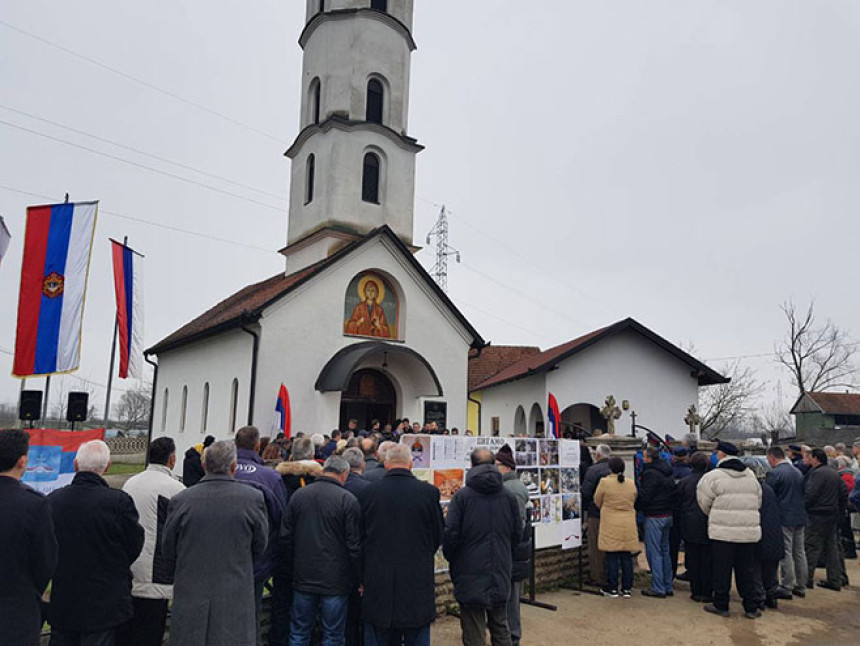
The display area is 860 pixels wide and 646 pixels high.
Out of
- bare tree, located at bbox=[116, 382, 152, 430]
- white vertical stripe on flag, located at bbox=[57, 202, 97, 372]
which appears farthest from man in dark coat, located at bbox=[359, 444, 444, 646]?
bare tree, located at bbox=[116, 382, 152, 430]

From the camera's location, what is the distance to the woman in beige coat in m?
8.52

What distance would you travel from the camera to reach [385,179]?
21000mm

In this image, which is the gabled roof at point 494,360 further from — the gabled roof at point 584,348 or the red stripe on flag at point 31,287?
the red stripe on flag at point 31,287

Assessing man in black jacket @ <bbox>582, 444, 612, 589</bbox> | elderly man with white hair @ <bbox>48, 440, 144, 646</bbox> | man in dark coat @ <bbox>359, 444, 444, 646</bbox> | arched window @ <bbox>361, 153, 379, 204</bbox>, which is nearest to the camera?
elderly man with white hair @ <bbox>48, 440, 144, 646</bbox>

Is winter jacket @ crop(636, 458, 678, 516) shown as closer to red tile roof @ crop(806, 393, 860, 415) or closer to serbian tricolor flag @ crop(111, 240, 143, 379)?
serbian tricolor flag @ crop(111, 240, 143, 379)

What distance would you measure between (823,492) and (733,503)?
2.62 meters

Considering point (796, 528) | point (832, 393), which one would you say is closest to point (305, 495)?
point (796, 528)

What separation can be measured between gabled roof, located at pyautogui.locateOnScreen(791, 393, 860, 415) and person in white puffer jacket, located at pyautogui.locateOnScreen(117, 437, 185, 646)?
140ft

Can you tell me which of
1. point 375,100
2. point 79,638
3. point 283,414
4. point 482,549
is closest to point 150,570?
point 79,638

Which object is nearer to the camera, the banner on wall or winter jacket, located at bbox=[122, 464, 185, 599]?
winter jacket, located at bbox=[122, 464, 185, 599]

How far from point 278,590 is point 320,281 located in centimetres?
1203

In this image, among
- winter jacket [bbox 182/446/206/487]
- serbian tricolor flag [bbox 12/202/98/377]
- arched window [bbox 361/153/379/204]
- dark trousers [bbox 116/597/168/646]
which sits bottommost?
dark trousers [bbox 116/597/168/646]

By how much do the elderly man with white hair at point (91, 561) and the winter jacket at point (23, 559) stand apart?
13.6 inches

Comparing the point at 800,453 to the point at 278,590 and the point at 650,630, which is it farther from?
the point at 278,590
